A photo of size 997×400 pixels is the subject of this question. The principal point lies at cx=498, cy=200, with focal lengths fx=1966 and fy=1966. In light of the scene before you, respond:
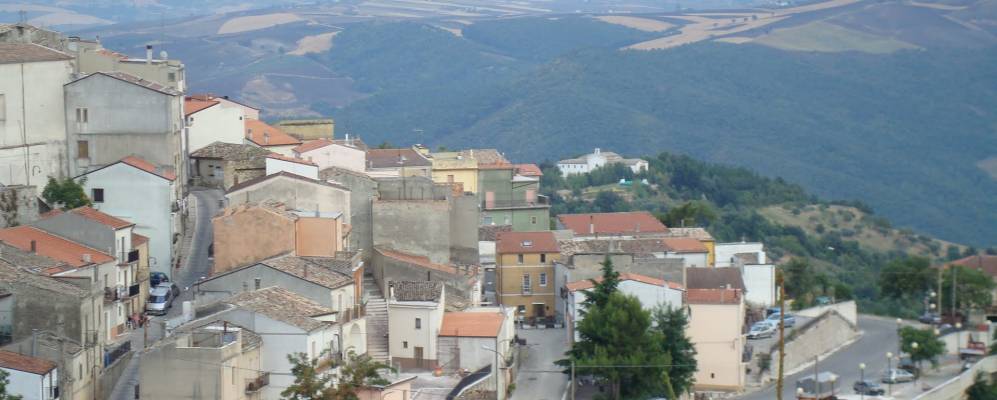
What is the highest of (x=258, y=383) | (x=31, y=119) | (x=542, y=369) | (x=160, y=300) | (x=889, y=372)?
(x=31, y=119)

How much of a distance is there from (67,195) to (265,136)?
1535 cm

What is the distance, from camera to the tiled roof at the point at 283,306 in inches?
1660

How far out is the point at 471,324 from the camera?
49.4 metres

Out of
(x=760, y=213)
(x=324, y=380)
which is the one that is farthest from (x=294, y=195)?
(x=760, y=213)

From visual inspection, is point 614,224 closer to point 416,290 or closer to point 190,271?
point 416,290

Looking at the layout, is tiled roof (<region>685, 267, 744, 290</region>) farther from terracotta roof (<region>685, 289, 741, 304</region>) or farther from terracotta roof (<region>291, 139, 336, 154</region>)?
terracotta roof (<region>291, 139, 336, 154</region>)

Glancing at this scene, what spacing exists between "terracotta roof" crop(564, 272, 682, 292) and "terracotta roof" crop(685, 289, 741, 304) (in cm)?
48

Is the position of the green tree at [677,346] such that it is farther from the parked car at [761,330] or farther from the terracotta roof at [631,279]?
the parked car at [761,330]

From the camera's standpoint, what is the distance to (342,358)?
44.4m

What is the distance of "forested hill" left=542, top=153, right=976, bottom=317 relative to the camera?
92.5 meters

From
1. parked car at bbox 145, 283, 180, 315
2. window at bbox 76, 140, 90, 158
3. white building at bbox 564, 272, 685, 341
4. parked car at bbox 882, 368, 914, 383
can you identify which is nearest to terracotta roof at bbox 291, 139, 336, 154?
window at bbox 76, 140, 90, 158

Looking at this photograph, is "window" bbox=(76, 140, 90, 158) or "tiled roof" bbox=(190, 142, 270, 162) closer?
"window" bbox=(76, 140, 90, 158)

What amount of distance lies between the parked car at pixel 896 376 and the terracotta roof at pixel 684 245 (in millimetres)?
7472

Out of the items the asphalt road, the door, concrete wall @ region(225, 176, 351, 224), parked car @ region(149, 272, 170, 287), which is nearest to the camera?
the door
